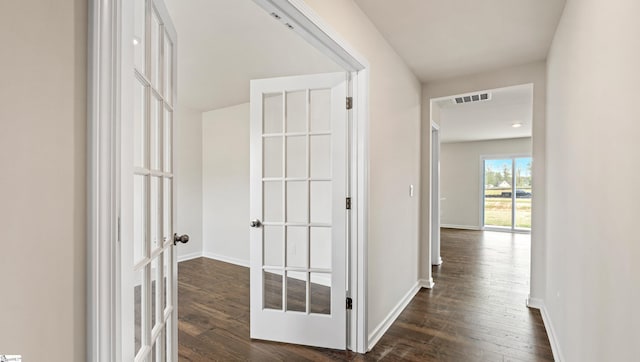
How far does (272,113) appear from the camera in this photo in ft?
8.28

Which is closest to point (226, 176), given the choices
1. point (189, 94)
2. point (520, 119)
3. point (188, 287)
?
point (189, 94)

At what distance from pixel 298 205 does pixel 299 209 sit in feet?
0.11

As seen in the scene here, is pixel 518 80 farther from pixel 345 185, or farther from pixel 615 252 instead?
pixel 615 252

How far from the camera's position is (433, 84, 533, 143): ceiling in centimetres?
426

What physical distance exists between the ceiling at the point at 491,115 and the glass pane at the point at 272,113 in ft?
7.63

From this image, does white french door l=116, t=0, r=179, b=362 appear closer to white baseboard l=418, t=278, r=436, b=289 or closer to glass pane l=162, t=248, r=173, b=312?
glass pane l=162, t=248, r=173, b=312

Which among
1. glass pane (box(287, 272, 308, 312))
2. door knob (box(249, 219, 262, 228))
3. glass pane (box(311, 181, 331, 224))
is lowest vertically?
glass pane (box(287, 272, 308, 312))

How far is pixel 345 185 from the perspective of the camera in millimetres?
2338

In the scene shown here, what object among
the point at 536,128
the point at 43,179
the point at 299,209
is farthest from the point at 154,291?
the point at 536,128

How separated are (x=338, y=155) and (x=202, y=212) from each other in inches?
152

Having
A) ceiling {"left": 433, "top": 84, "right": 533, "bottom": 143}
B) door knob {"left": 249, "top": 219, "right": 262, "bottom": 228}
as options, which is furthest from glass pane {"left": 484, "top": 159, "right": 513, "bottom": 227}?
door knob {"left": 249, "top": 219, "right": 262, "bottom": 228}

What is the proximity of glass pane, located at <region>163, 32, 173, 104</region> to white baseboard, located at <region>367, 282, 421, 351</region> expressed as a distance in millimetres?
2168

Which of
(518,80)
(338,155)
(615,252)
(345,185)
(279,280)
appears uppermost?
(518,80)

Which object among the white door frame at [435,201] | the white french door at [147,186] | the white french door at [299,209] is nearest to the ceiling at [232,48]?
the white french door at [299,209]
